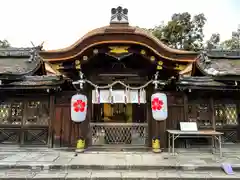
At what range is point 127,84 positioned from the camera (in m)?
7.53

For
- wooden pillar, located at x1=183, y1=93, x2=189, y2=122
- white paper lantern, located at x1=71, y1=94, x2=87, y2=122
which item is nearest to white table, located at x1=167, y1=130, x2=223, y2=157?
wooden pillar, located at x1=183, y1=93, x2=189, y2=122

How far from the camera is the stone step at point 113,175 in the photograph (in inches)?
196

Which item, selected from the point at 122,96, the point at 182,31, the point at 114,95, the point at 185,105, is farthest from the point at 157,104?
the point at 182,31

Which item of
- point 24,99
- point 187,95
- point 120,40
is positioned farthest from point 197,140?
point 24,99

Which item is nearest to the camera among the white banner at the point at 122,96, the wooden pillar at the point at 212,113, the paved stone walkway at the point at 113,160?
the paved stone walkway at the point at 113,160

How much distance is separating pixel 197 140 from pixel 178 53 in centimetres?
418

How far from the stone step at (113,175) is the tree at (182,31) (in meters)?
22.2

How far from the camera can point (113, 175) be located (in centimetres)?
511

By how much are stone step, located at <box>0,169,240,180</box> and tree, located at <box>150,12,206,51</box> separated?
2215 cm

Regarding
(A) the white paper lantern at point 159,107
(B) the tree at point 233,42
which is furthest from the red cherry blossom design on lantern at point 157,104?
(B) the tree at point 233,42

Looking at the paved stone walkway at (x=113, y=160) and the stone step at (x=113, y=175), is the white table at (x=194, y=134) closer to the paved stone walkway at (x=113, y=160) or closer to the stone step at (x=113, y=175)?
the paved stone walkway at (x=113, y=160)

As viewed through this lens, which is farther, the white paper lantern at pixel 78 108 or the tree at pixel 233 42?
the tree at pixel 233 42

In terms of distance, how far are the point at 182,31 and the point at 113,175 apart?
85.3 ft

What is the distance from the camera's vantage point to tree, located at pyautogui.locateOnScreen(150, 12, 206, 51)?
84.0 feet
